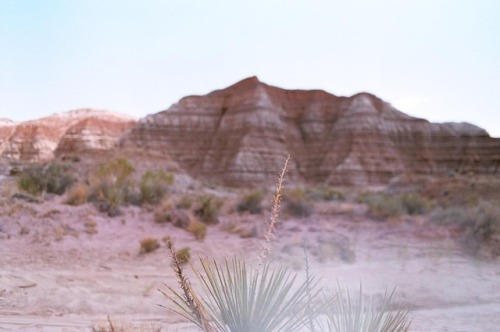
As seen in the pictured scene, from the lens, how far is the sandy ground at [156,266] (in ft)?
22.3

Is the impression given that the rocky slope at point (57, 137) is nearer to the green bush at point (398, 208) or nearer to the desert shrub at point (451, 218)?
the green bush at point (398, 208)

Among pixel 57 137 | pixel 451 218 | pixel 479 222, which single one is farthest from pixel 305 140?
pixel 479 222

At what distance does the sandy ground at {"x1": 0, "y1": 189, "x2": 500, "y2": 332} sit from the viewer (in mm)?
6785

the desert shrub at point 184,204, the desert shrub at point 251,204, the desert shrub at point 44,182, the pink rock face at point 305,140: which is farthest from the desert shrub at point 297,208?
the pink rock face at point 305,140

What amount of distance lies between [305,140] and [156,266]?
177ft

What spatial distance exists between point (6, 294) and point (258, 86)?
57842 millimetres

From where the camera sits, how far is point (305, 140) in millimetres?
62750

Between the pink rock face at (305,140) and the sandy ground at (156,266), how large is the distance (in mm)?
40919

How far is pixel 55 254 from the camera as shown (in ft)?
33.1

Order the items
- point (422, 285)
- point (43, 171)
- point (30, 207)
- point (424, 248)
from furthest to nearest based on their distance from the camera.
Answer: point (43, 171) → point (30, 207) → point (424, 248) → point (422, 285)

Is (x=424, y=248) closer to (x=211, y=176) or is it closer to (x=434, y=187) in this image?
(x=434, y=187)

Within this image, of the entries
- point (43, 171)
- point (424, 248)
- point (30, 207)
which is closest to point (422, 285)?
point (424, 248)

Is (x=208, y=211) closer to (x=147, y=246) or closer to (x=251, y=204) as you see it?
(x=251, y=204)

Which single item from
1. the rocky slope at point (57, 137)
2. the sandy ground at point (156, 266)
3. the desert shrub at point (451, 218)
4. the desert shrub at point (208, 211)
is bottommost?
the sandy ground at point (156, 266)
